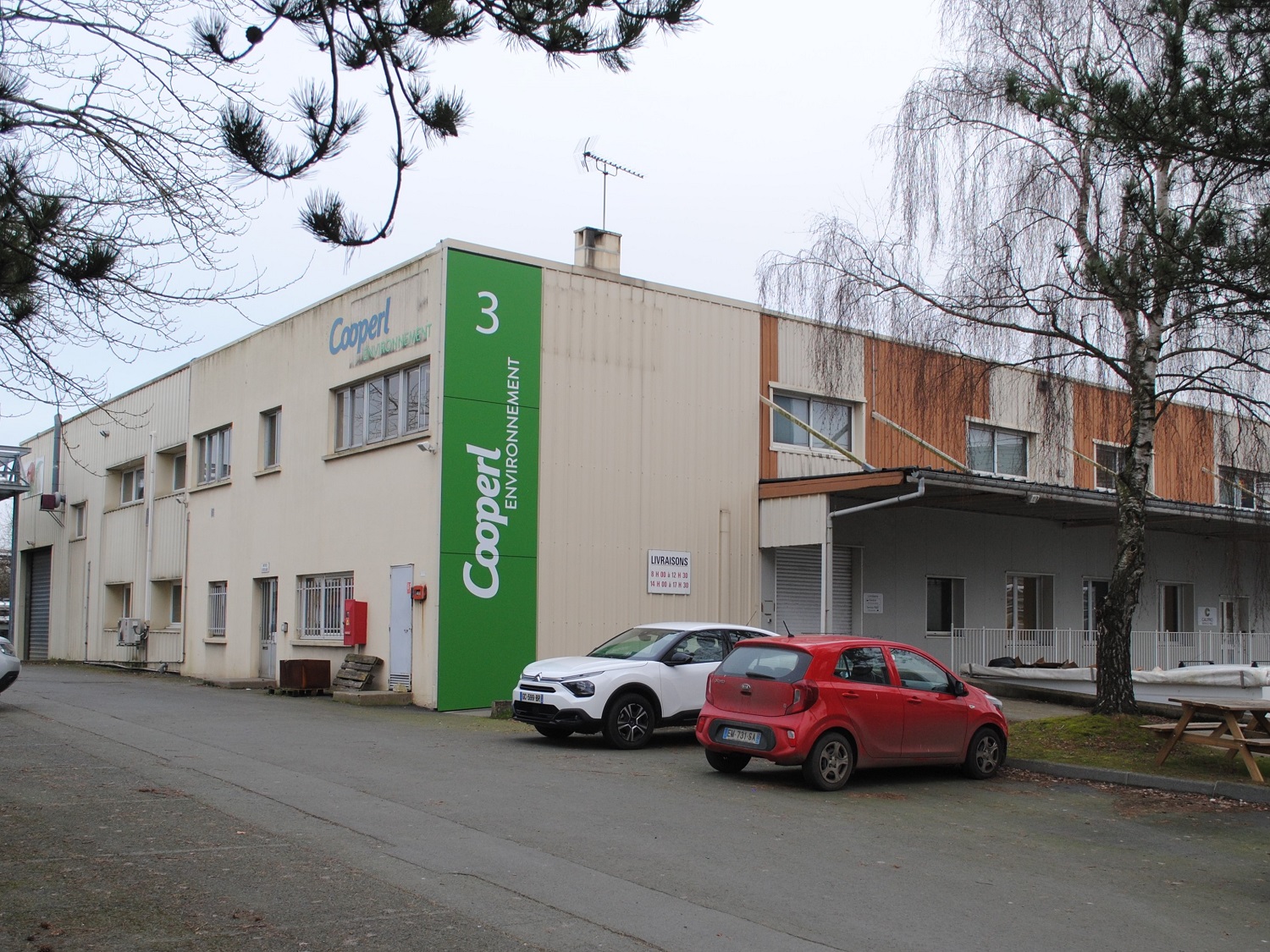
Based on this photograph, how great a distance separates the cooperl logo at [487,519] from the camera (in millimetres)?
20312

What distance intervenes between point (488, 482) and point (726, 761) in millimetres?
8923

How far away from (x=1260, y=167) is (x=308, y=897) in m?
8.54

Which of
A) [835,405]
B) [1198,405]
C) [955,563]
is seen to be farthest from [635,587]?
[1198,405]

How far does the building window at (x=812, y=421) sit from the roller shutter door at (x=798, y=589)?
2.19 metres

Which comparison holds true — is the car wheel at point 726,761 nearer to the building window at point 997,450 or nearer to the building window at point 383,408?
the building window at point 383,408

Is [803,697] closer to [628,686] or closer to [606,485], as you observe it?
[628,686]

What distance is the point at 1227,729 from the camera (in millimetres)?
12711

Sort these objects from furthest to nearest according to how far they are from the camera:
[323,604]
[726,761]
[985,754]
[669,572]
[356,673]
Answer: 1. [323,604]
2. [669,572]
3. [356,673]
4. [985,754]
5. [726,761]

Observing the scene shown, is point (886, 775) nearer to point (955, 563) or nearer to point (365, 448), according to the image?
point (365, 448)

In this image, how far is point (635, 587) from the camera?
22172 millimetres

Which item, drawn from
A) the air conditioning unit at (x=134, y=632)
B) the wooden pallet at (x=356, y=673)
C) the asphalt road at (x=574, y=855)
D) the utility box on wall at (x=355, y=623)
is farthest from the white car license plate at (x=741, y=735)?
the air conditioning unit at (x=134, y=632)

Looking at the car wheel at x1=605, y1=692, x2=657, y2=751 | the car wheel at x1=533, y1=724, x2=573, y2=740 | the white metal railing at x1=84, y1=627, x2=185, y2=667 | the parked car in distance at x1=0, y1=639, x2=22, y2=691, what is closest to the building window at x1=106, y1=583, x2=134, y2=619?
the white metal railing at x1=84, y1=627, x2=185, y2=667

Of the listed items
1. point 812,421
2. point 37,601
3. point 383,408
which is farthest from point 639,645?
point 37,601

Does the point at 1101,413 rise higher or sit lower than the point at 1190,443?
higher
